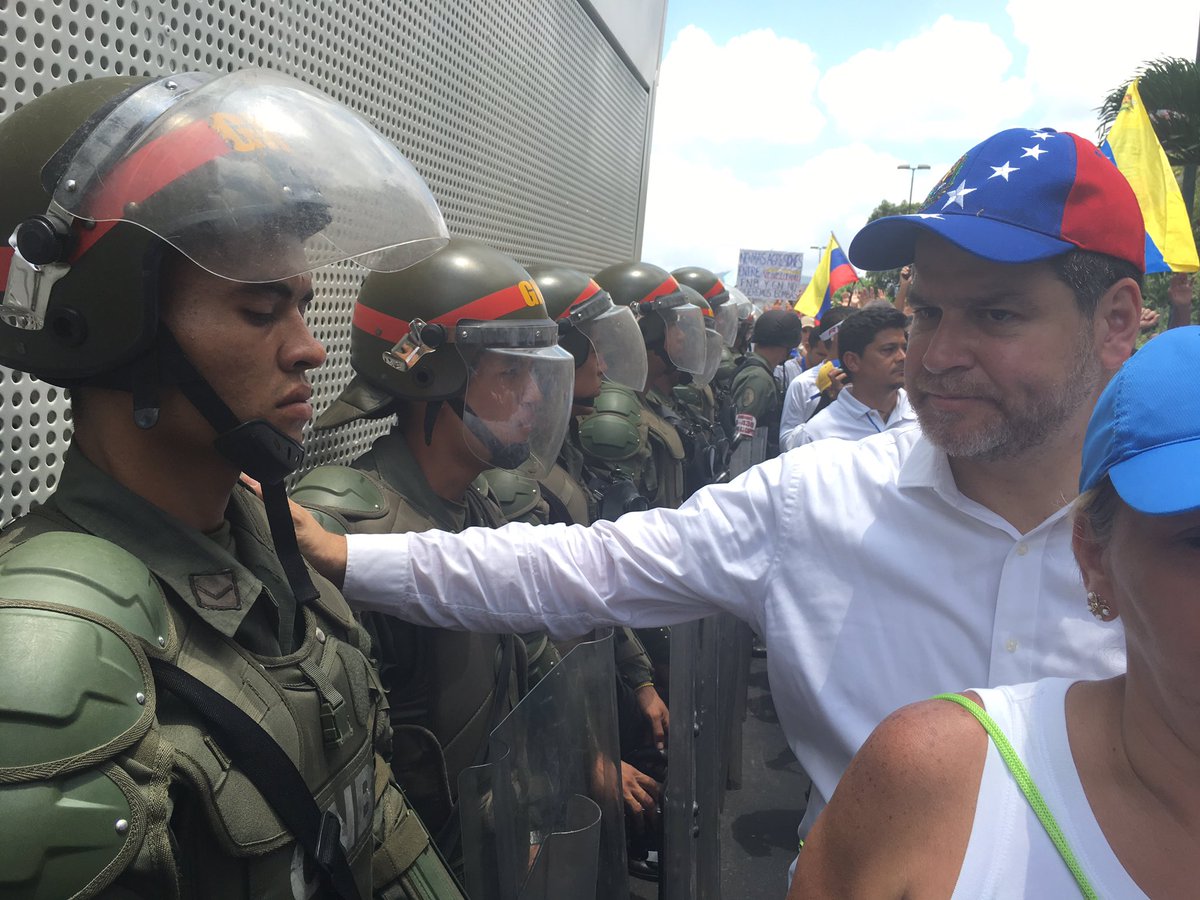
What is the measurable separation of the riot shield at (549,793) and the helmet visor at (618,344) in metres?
2.03

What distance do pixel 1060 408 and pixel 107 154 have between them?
1589 mm

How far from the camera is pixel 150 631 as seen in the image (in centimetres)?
112

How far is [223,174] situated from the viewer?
124 cm

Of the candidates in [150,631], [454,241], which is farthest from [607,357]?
[150,631]

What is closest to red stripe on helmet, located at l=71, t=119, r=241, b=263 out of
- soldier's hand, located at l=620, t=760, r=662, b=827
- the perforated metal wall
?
the perforated metal wall

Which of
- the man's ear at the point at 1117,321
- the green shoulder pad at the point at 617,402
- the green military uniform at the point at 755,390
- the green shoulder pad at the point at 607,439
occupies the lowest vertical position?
the green military uniform at the point at 755,390

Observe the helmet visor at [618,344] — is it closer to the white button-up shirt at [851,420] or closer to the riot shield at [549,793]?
the white button-up shirt at [851,420]

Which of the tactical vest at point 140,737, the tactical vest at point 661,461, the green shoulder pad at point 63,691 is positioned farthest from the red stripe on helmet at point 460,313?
the tactical vest at point 661,461

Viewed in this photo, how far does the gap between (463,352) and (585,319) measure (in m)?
1.46

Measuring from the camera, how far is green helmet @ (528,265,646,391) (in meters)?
3.89

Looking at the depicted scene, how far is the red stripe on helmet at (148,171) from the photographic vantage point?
47.9 inches

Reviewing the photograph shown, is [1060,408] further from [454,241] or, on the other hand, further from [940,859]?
[454,241]

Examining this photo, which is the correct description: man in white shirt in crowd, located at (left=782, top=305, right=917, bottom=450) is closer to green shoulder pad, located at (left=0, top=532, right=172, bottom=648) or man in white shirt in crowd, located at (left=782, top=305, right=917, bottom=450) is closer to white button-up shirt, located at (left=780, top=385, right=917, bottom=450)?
white button-up shirt, located at (left=780, top=385, right=917, bottom=450)

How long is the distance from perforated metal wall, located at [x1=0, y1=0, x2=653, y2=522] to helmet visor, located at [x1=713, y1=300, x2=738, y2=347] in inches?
57.0
